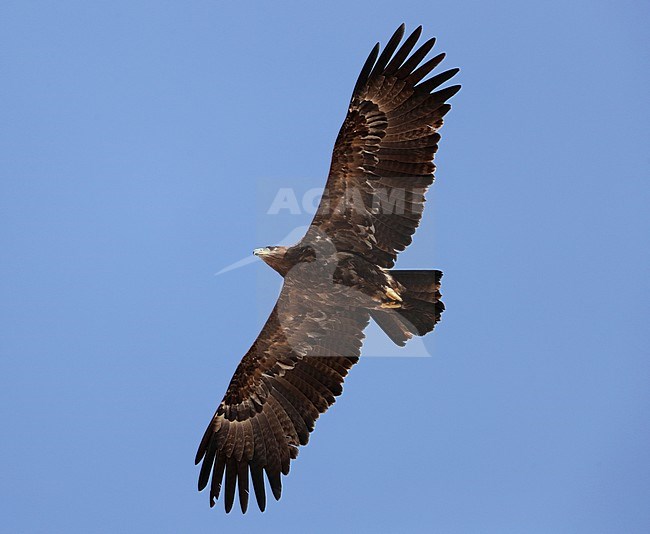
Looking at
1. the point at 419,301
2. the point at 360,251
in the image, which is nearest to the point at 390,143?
the point at 360,251

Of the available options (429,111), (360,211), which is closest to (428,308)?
(360,211)

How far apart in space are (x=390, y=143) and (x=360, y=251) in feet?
4.69

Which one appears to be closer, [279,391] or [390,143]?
[390,143]

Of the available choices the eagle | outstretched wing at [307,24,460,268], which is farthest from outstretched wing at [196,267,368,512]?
outstretched wing at [307,24,460,268]

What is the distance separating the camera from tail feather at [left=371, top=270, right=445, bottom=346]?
12352 mm

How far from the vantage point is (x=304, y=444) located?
43.7 feet

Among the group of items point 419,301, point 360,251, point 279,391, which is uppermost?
point 360,251

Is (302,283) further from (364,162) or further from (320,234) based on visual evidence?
(364,162)

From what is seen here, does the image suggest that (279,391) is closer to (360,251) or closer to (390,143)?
(360,251)

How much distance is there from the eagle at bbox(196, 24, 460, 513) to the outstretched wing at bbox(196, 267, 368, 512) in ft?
0.05

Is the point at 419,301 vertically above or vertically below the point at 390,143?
below

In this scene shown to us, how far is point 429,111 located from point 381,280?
221 cm

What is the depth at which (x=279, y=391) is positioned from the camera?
44.8ft

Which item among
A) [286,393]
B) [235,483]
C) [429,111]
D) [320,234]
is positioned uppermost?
[429,111]
